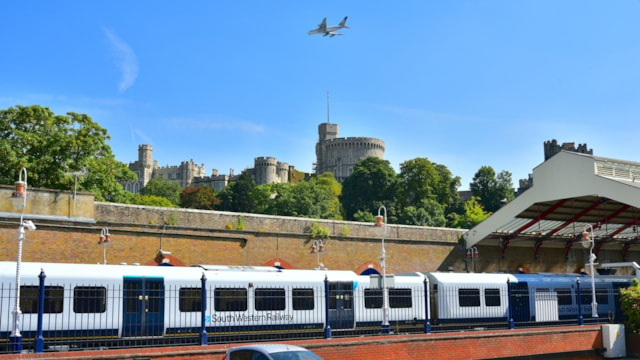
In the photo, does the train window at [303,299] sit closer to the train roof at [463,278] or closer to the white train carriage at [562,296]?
the train roof at [463,278]

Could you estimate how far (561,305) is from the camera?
29484 millimetres

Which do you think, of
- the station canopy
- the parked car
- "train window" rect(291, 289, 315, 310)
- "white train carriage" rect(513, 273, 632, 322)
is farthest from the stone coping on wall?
the parked car

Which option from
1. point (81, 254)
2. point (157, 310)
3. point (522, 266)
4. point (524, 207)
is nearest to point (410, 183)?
point (522, 266)

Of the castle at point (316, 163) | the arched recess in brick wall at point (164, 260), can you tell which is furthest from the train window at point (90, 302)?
the castle at point (316, 163)

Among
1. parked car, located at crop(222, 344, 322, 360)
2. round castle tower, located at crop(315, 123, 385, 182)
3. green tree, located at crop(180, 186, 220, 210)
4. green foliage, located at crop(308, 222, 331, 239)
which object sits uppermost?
round castle tower, located at crop(315, 123, 385, 182)

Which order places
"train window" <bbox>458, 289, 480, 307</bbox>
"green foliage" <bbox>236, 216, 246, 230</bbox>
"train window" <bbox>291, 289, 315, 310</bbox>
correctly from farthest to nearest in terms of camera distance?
"green foliage" <bbox>236, 216, 246, 230</bbox>
"train window" <bbox>458, 289, 480, 307</bbox>
"train window" <bbox>291, 289, 315, 310</bbox>

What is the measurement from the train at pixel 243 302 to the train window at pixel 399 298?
0.04m

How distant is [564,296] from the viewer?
29609mm

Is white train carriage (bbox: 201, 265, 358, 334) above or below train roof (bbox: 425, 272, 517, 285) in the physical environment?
below

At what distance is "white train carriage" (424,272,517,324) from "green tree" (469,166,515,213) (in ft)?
255

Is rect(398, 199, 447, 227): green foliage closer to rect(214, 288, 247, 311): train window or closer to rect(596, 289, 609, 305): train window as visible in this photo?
rect(596, 289, 609, 305): train window

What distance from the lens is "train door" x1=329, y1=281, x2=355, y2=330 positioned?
23750 millimetres

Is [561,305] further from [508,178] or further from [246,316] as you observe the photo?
[508,178]

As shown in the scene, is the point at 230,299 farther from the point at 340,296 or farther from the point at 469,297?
the point at 469,297
